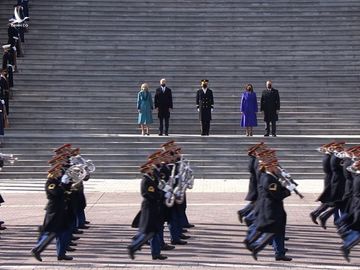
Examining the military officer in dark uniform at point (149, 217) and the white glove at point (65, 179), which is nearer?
the military officer in dark uniform at point (149, 217)

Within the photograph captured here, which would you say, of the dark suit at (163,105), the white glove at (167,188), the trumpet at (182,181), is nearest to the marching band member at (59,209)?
the white glove at (167,188)

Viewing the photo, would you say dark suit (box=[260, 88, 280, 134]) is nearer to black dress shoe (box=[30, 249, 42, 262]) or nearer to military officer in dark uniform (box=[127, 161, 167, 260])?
military officer in dark uniform (box=[127, 161, 167, 260])

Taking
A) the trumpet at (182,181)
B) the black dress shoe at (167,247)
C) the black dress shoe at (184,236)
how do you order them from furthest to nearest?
1. the black dress shoe at (184,236)
2. the trumpet at (182,181)
3. the black dress shoe at (167,247)

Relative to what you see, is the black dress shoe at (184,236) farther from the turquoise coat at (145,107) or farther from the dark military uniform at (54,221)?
the turquoise coat at (145,107)

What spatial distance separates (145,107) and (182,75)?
4563mm

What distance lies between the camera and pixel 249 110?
2670cm

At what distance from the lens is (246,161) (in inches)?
1007

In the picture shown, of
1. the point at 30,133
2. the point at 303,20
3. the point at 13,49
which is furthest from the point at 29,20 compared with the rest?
the point at 303,20

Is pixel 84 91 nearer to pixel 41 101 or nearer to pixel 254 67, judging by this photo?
pixel 41 101

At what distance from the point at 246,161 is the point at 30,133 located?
22.5ft

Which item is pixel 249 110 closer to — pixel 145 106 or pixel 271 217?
pixel 145 106

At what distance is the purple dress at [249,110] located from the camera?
87.5 ft

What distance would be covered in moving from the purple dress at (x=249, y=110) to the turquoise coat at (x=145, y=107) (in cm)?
261

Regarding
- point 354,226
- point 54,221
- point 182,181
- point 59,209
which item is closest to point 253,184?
point 182,181
